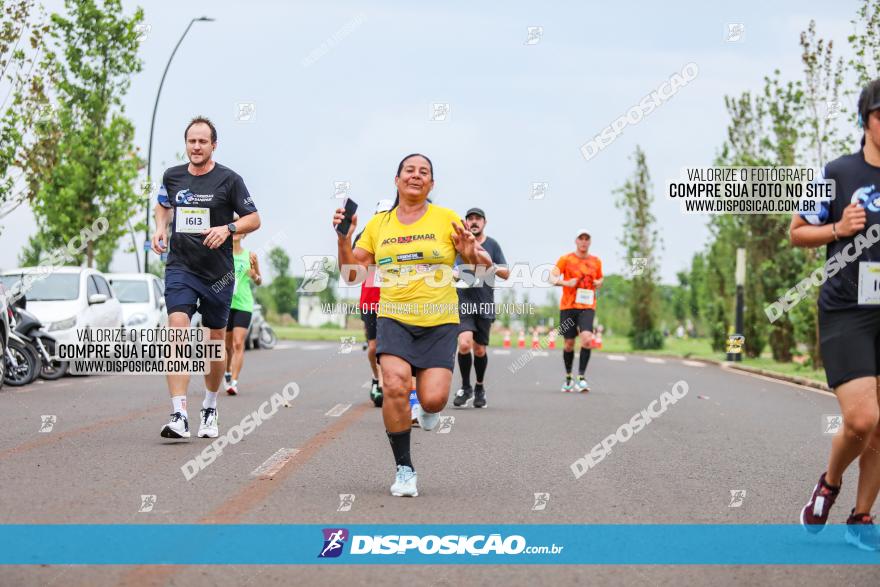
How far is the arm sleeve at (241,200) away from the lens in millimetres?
9703

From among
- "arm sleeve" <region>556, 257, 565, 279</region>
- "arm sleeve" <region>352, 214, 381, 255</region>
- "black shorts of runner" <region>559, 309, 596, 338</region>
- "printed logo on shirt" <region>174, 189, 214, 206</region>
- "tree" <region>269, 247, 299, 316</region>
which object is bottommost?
"tree" <region>269, 247, 299, 316</region>

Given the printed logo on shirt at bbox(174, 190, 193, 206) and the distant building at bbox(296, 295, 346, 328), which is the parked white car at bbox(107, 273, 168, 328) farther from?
the distant building at bbox(296, 295, 346, 328)

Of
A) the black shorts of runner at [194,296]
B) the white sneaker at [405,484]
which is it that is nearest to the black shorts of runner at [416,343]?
the white sneaker at [405,484]

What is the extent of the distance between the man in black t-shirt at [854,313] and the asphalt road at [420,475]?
67cm

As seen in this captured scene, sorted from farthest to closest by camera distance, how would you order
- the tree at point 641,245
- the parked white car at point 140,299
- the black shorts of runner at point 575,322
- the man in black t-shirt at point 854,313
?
the tree at point 641,245 → the parked white car at point 140,299 → the black shorts of runner at point 575,322 → the man in black t-shirt at point 854,313

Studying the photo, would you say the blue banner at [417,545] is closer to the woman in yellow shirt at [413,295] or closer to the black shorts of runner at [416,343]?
the woman in yellow shirt at [413,295]

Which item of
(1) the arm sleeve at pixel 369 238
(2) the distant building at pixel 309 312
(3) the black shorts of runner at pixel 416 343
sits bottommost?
(2) the distant building at pixel 309 312

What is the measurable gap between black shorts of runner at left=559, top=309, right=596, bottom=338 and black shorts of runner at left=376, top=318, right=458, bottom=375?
31.5ft

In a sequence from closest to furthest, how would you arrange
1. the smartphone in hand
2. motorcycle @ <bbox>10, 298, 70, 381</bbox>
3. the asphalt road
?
the asphalt road
the smartphone in hand
motorcycle @ <bbox>10, 298, 70, 381</bbox>

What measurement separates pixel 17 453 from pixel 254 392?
704cm

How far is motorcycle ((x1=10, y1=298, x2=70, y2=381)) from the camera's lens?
16.2m

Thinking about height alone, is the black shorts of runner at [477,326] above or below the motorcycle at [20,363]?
above

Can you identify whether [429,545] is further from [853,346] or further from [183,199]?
[183,199]

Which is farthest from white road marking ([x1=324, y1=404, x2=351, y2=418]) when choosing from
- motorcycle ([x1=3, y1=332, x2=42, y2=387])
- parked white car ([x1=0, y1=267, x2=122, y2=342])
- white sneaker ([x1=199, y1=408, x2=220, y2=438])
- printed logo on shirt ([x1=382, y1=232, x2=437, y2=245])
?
parked white car ([x1=0, y1=267, x2=122, y2=342])
